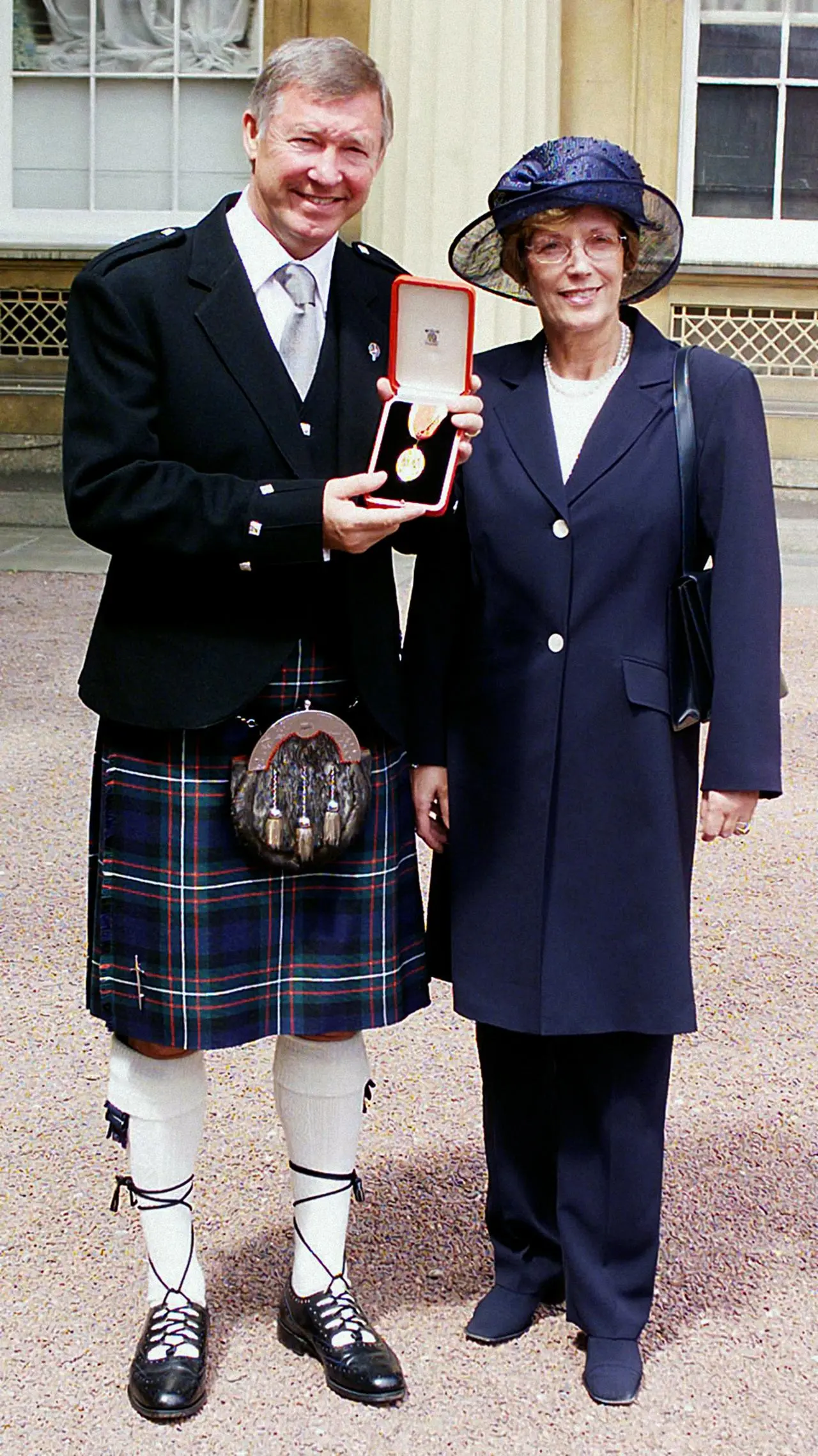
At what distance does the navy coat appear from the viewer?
111 inches

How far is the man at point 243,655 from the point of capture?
8.71ft

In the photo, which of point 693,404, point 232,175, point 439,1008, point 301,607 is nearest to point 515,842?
point 301,607

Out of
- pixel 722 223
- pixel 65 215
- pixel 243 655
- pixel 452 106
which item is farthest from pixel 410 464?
pixel 65 215

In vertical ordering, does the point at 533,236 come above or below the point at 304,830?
above

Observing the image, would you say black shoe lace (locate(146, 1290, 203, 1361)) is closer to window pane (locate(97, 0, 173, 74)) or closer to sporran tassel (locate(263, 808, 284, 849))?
sporran tassel (locate(263, 808, 284, 849))

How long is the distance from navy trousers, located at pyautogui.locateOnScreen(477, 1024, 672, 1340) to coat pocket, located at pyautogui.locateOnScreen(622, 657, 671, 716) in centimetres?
51

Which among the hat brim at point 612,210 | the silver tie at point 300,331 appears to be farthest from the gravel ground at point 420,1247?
the hat brim at point 612,210

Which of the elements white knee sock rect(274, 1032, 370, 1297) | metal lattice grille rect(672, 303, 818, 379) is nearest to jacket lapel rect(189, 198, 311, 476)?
white knee sock rect(274, 1032, 370, 1297)

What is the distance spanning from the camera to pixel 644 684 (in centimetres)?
286

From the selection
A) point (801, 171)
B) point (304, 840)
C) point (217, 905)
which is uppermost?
point (801, 171)

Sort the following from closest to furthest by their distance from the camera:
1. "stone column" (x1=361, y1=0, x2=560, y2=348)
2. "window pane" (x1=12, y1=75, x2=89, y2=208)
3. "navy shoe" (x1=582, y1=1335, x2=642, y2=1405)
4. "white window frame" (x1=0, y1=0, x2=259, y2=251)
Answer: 1. "navy shoe" (x1=582, y1=1335, x2=642, y2=1405)
2. "stone column" (x1=361, y1=0, x2=560, y2=348)
3. "white window frame" (x1=0, y1=0, x2=259, y2=251)
4. "window pane" (x1=12, y1=75, x2=89, y2=208)

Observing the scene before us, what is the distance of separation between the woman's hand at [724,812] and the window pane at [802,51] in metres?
9.76

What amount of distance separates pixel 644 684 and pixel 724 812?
0.75ft

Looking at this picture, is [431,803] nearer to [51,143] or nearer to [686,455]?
[686,455]
